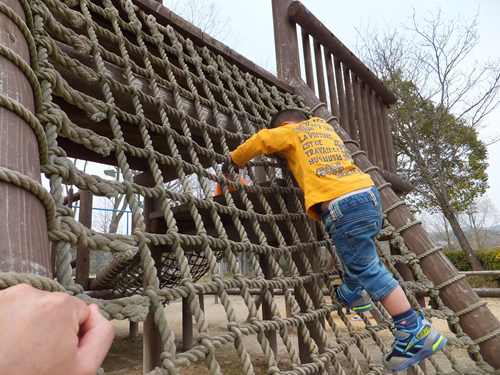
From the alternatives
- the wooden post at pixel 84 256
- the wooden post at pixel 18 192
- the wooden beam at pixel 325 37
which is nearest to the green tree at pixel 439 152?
the wooden beam at pixel 325 37

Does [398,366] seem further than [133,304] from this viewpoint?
Yes

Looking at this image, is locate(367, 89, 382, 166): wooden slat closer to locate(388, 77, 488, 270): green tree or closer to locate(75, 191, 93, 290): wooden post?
locate(75, 191, 93, 290): wooden post

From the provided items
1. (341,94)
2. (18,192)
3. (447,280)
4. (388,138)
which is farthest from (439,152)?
(18,192)

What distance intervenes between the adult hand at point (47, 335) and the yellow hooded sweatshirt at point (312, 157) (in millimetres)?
1139

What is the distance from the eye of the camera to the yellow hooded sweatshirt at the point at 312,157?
4.69 feet

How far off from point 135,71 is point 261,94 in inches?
32.6

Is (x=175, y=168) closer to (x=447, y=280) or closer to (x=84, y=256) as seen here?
(x=447, y=280)

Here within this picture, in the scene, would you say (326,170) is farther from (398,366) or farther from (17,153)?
(17,153)

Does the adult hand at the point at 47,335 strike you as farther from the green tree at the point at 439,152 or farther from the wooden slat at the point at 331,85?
the green tree at the point at 439,152

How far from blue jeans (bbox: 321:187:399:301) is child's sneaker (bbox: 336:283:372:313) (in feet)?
0.32

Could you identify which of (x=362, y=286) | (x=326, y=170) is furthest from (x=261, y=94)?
(x=362, y=286)

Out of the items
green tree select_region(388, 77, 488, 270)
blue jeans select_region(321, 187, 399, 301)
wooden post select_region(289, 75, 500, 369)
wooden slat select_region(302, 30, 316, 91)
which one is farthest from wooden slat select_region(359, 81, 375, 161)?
green tree select_region(388, 77, 488, 270)

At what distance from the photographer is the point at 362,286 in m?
1.42

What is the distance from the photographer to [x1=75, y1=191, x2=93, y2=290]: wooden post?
10.1 feet
